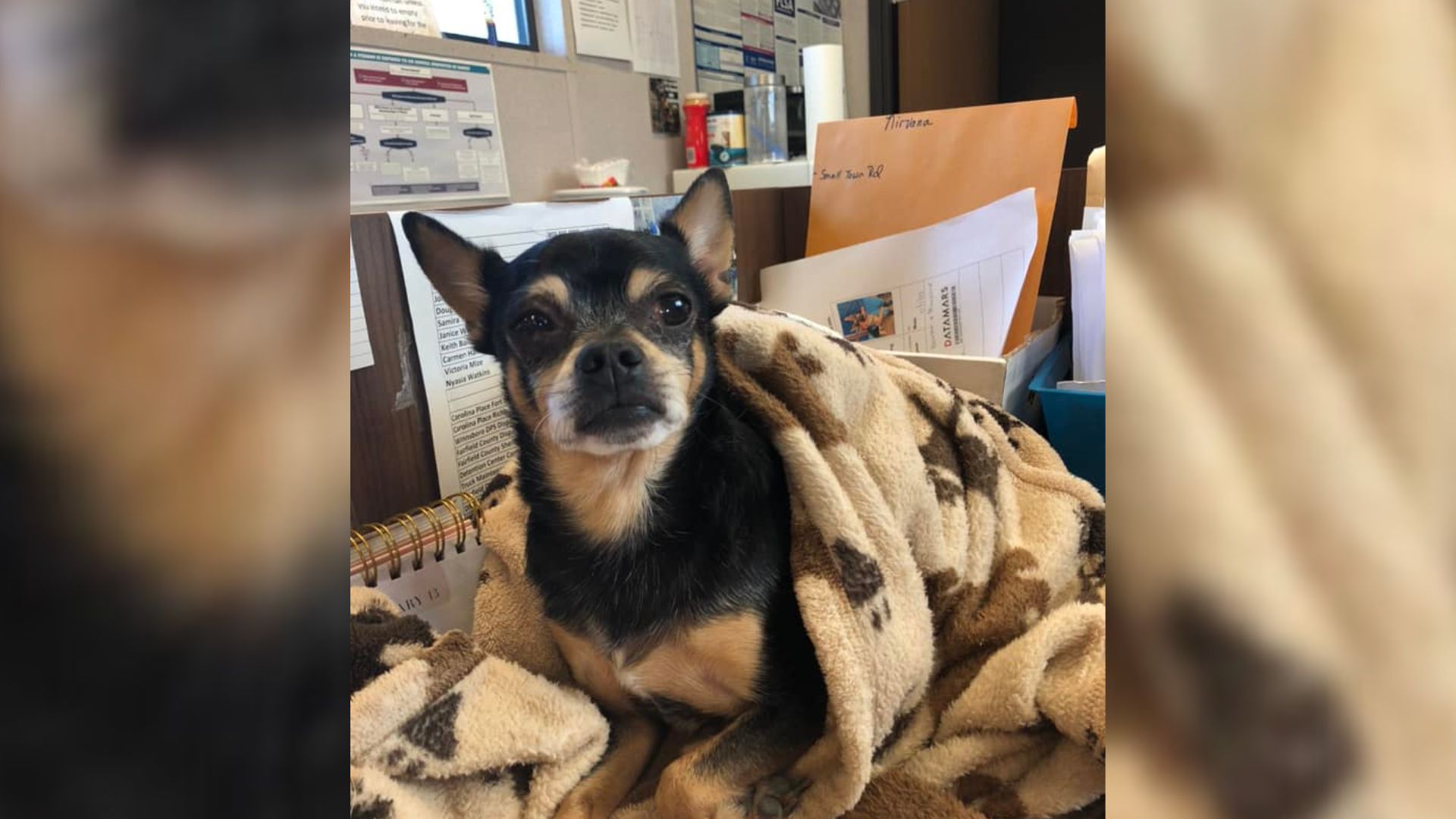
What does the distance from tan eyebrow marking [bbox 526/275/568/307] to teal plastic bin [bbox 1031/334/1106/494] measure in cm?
45

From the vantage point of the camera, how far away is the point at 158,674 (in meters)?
0.07

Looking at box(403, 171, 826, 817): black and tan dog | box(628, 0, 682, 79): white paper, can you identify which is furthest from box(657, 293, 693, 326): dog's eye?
box(628, 0, 682, 79): white paper

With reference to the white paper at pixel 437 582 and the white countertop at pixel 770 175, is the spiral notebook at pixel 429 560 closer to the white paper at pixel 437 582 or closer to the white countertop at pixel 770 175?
the white paper at pixel 437 582

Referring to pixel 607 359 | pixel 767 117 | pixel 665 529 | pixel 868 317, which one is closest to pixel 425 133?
pixel 607 359

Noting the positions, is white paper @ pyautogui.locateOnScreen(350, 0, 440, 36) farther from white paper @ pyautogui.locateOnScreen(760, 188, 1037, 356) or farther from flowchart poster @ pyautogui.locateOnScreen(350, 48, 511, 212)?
white paper @ pyautogui.locateOnScreen(760, 188, 1037, 356)

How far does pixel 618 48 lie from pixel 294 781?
824mm

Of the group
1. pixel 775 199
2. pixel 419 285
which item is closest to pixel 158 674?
pixel 419 285

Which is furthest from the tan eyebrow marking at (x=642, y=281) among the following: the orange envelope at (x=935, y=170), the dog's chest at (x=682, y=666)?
the orange envelope at (x=935, y=170)

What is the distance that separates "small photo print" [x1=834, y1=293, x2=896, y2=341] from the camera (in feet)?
3.04

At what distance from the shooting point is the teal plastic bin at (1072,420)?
73 centimetres

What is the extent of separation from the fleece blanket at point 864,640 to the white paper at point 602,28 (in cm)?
27

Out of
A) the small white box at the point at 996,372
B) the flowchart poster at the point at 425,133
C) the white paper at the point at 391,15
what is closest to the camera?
the white paper at the point at 391,15

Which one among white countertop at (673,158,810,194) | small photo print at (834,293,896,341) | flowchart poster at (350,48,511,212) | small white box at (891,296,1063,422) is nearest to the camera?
flowchart poster at (350,48,511,212)

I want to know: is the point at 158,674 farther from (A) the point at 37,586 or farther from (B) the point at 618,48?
(B) the point at 618,48
